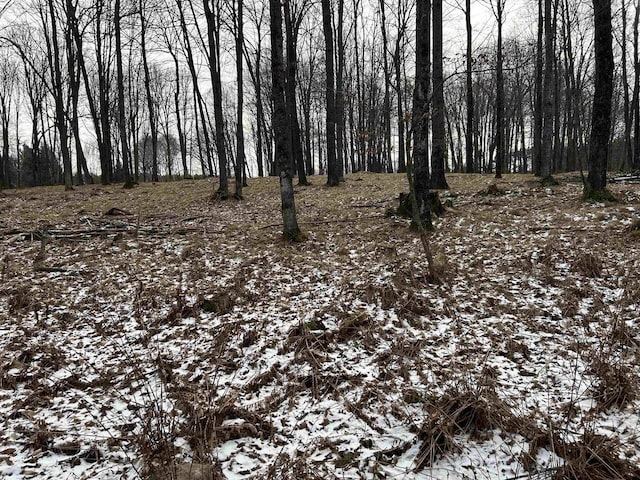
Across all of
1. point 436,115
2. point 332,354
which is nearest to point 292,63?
point 436,115

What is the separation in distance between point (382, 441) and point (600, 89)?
9453 millimetres

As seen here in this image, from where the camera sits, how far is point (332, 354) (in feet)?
13.0

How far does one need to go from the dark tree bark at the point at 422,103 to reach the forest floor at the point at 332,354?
90 centimetres

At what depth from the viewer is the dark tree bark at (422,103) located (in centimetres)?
636

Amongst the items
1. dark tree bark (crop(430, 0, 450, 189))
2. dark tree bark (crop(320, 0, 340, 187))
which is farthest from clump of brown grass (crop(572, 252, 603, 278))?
dark tree bark (crop(320, 0, 340, 187))

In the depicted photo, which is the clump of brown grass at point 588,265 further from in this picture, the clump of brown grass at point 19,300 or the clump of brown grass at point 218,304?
the clump of brown grass at point 19,300

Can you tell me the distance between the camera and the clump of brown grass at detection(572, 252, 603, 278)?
205 inches

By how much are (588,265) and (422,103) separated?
3737 millimetres

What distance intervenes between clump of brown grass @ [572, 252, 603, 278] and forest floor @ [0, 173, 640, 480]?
0.10 ft

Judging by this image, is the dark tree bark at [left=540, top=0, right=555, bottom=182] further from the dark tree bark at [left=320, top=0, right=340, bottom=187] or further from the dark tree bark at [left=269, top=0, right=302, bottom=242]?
the dark tree bark at [left=269, top=0, right=302, bottom=242]

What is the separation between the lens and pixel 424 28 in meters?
6.71

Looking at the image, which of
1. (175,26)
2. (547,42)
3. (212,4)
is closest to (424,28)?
(547,42)

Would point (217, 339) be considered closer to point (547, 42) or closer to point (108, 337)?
point (108, 337)

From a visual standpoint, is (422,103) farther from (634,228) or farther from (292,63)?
(292,63)
